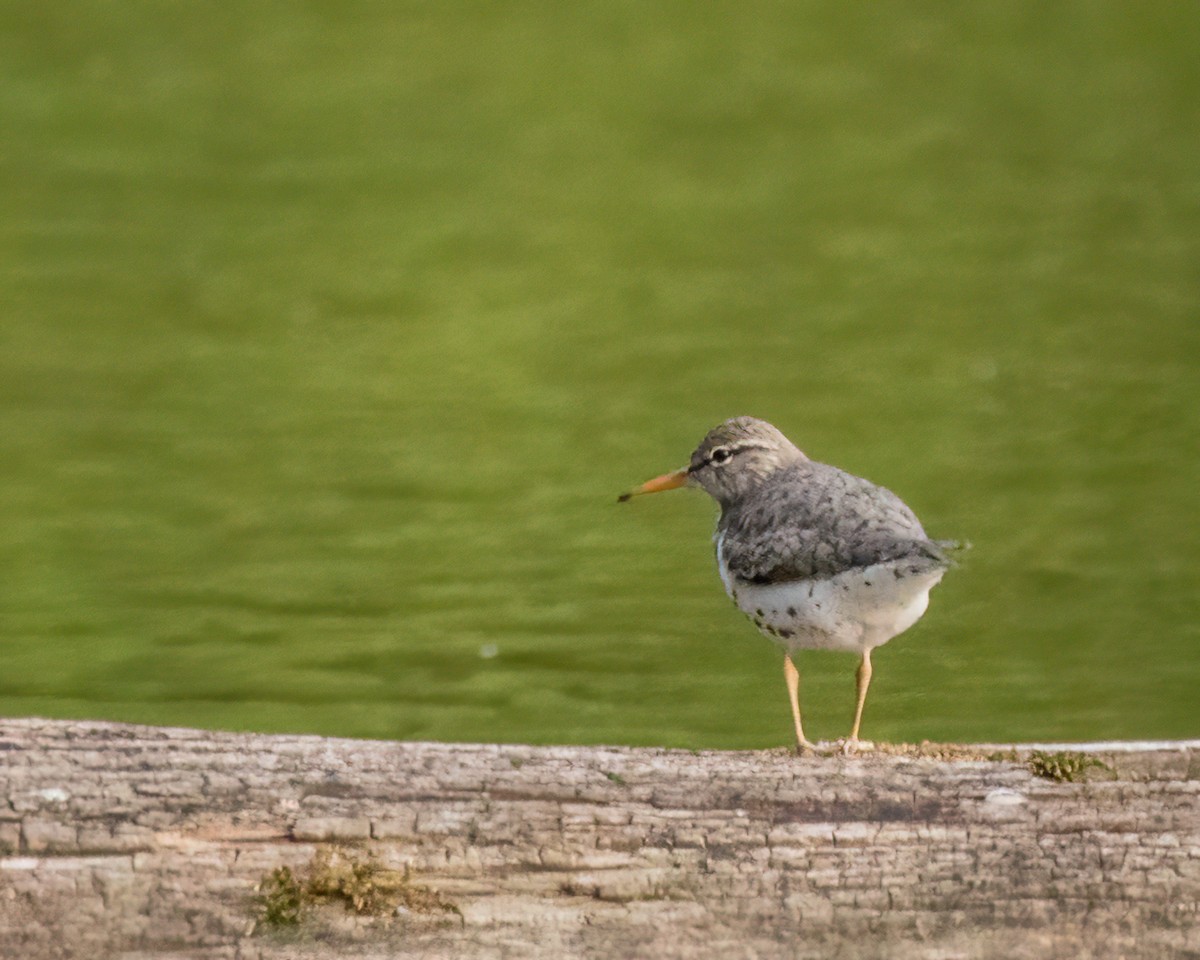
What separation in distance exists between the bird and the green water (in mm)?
2153

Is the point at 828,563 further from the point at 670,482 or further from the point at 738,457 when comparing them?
the point at 670,482

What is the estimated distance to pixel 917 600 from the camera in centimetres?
661

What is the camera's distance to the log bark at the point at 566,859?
4.87m

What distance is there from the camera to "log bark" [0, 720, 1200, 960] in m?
4.87

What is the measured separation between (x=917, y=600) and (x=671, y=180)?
11.9m

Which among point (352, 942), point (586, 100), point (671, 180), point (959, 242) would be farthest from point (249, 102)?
point (352, 942)

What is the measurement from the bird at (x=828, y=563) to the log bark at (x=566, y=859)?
125cm

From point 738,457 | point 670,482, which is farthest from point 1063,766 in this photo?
point 670,482

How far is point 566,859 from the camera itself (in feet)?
16.4

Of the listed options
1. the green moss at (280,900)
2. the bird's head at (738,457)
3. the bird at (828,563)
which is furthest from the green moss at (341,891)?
the bird's head at (738,457)

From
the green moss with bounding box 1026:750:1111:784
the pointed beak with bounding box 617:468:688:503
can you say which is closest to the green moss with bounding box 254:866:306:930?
the green moss with bounding box 1026:750:1111:784

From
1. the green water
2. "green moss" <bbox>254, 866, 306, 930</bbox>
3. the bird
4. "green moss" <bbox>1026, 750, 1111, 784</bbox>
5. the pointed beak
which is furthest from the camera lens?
the green water

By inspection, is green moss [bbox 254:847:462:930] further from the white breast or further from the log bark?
the white breast

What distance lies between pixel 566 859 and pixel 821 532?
6.95 ft
